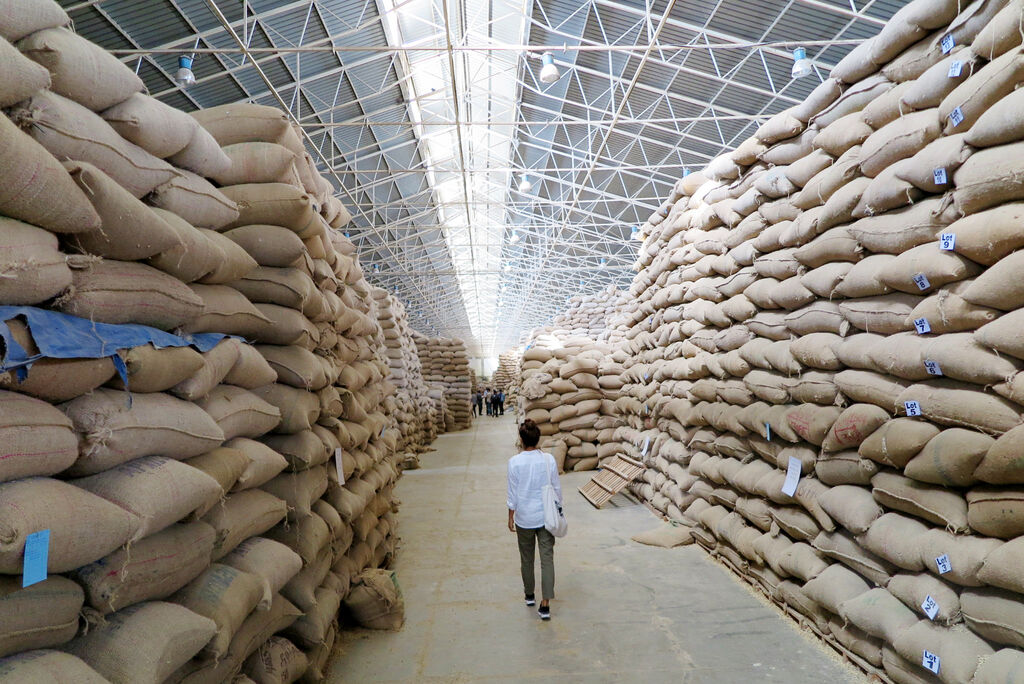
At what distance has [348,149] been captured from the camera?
15695mm

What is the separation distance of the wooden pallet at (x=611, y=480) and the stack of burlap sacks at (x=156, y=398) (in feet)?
13.6

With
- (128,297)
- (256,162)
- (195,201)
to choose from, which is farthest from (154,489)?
(256,162)

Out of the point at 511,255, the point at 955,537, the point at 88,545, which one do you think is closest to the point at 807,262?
the point at 955,537

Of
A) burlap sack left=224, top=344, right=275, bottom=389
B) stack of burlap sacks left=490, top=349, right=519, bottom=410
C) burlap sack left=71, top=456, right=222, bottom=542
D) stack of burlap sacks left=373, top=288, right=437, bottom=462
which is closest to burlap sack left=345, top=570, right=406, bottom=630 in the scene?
burlap sack left=224, top=344, right=275, bottom=389

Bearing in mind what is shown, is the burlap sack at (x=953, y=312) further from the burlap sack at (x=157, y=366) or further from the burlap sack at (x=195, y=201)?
the burlap sack at (x=195, y=201)

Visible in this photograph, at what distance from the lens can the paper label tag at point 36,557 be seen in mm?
1416

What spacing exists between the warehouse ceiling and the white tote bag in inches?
316

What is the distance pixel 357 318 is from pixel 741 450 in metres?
3.12

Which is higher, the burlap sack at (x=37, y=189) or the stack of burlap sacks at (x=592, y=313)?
the stack of burlap sacks at (x=592, y=313)

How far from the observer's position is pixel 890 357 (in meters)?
2.96

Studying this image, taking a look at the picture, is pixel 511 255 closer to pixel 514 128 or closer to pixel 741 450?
pixel 514 128

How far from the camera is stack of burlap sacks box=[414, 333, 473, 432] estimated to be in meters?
18.9

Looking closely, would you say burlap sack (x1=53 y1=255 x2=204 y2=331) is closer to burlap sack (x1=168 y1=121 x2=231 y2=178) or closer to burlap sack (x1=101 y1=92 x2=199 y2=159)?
burlap sack (x1=101 y1=92 x2=199 y2=159)

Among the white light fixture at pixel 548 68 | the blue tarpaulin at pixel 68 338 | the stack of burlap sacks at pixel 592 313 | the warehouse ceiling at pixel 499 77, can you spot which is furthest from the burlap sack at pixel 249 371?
the stack of burlap sacks at pixel 592 313
